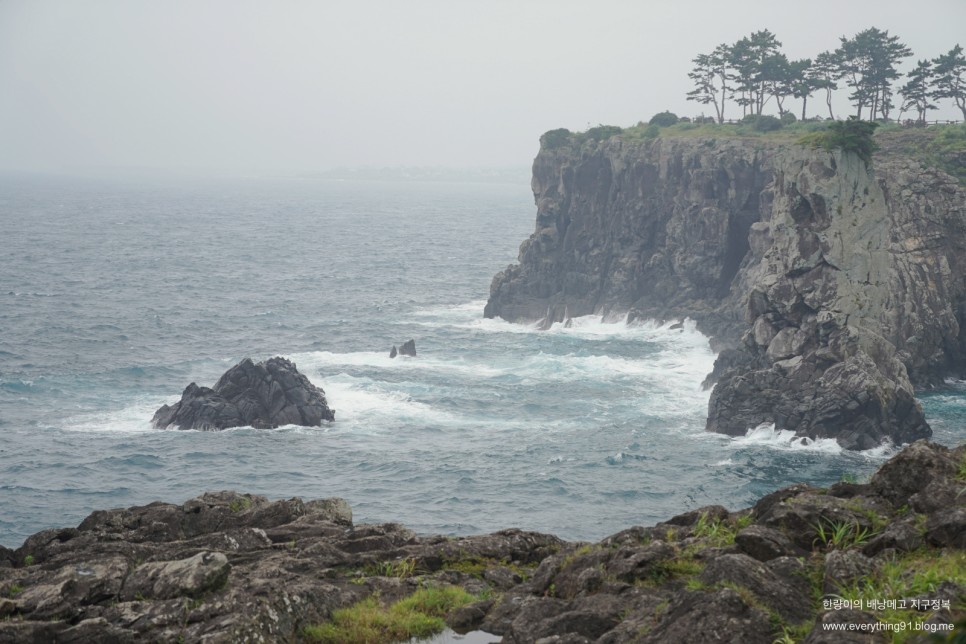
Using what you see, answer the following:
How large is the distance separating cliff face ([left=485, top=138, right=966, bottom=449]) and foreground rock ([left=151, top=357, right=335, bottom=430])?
28201mm

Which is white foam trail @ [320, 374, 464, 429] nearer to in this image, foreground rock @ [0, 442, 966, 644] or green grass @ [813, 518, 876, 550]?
foreground rock @ [0, 442, 966, 644]

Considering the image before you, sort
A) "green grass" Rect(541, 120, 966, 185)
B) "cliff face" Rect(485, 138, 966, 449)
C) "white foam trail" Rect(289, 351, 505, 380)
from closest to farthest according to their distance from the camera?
"cliff face" Rect(485, 138, 966, 449) → "green grass" Rect(541, 120, 966, 185) → "white foam trail" Rect(289, 351, 505, 380)

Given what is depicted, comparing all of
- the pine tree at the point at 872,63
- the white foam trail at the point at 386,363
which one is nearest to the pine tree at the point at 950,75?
the pine tree at the point at 872,63

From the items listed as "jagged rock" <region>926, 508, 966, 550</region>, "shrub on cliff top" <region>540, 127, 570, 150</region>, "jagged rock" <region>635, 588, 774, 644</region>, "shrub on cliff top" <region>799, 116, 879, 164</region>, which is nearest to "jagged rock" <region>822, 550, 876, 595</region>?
"jagged rock" <region>926, 508, 966, 550</region>

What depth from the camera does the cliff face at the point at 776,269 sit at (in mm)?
64938

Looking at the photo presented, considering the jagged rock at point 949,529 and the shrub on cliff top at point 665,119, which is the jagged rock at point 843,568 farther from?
the shrub on cliff top at point 665,119

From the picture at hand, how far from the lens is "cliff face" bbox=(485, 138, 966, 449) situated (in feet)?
213

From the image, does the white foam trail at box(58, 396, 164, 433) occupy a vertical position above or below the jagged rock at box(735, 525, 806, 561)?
below

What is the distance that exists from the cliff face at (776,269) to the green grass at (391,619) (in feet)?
157

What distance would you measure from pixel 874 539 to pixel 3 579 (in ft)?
57.0

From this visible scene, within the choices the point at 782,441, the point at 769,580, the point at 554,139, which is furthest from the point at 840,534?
the point at 554,139

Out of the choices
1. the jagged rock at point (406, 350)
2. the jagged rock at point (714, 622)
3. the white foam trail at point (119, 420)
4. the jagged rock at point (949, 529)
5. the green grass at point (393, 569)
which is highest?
the jagged rock at point (949, 529)

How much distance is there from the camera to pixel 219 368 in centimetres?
8206

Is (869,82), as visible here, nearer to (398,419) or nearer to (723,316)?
(723,316)
